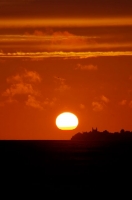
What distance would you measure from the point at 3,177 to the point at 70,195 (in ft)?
30.6

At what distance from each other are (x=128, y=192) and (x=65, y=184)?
5468 mm

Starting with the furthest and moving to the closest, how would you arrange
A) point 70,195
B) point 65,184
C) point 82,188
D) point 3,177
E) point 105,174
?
point 105,174, point 3,177, point 65,184, point 82,188, point 70,195

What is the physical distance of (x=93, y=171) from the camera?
152 feet

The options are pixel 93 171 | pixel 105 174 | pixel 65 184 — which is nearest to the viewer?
pixel 65 184

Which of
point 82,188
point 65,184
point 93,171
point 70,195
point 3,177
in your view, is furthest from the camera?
point 93,171

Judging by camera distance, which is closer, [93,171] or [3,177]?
[3,177]

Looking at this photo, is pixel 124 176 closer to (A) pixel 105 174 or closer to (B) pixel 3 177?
(A) pixel 105 174

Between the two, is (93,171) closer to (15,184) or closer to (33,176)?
(33,176)

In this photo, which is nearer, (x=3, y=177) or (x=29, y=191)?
(x=29, y=191)

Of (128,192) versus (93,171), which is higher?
(93,171)

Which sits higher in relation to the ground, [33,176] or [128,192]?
[33,176]

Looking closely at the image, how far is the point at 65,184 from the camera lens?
36031 mm

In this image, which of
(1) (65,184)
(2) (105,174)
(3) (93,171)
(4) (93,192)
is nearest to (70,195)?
(4) (93,192)

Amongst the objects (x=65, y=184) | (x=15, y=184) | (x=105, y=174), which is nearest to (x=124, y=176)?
(x=105, y=174)
